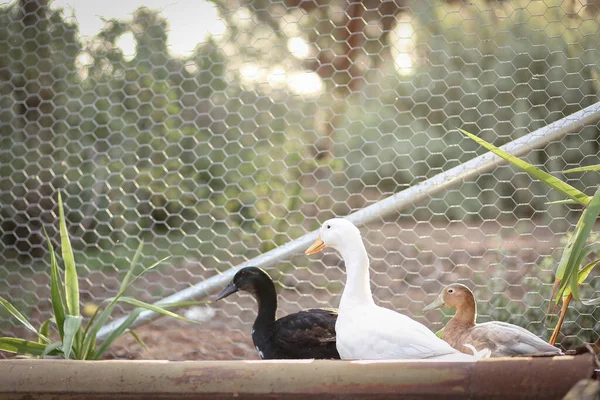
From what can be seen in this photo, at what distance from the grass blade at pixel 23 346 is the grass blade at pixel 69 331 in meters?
0.08

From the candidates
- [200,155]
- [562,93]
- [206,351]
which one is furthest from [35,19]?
[562,93]

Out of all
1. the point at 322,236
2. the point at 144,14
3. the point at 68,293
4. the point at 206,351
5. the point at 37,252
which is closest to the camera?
the point at 322,236

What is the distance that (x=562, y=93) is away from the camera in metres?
2.69

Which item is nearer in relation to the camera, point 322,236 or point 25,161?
point 322,236

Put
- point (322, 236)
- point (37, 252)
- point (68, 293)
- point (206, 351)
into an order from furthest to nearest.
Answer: point (37, 252) < point (206, 351) < point (68, 293) < point (322, 236)

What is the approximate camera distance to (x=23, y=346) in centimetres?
147

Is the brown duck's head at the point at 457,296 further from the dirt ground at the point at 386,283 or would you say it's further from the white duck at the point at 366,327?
the dirt ground at the point at 386,283

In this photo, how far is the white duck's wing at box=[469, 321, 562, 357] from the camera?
1415 mm

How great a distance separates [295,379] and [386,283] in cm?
188

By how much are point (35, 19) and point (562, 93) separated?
2.04 m

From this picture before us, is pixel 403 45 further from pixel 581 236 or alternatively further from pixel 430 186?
pixel 581 236

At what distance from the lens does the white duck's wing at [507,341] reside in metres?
1.42

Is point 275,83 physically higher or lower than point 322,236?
higher

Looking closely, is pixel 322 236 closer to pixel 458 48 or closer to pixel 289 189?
pixel 289 189
